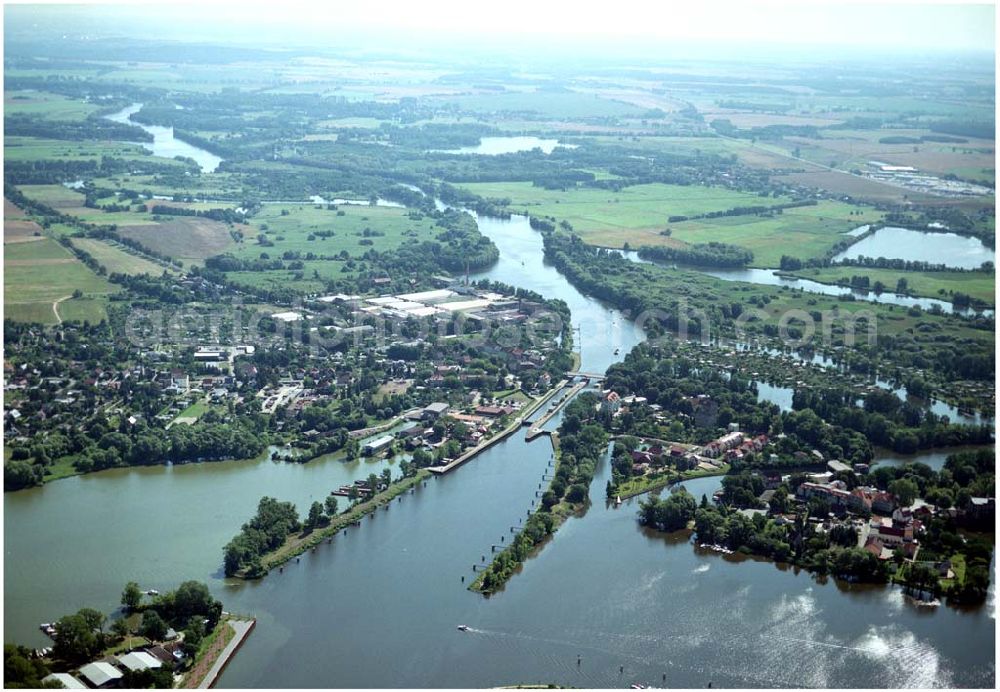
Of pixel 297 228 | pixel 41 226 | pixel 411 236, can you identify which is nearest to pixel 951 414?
pixel 411 236

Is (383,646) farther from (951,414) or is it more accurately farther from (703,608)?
(951,414)

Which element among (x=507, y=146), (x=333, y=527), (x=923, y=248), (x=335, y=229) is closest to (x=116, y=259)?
(x=335, y=229)

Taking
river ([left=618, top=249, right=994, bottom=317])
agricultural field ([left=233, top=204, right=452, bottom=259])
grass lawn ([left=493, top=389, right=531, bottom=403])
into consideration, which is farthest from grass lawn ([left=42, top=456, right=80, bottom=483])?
river ([left=618, top=249, right=994, bottom=317])

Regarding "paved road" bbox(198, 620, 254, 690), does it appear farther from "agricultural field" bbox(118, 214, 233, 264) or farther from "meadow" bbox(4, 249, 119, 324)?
"agricultural field" bbox(118, 214, 233, 264)

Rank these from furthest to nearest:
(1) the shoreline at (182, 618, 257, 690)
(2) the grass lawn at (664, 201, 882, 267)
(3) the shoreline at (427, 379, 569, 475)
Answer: (2) the grass lawn at (664, 201, 882, 267), (3) the shoreline at (427, 379, 569, 475), (1) the shoreline at (182, 618, 257, 690)

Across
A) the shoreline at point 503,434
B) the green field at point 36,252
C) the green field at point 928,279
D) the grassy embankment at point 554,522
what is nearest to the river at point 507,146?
the green field at point 36,252

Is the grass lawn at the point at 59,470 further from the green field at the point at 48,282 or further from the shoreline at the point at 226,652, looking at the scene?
the green field at the point at 48,282

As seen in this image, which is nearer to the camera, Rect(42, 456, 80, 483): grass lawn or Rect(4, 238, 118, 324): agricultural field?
Rect(42, 456, 80, 483): grass lawn
